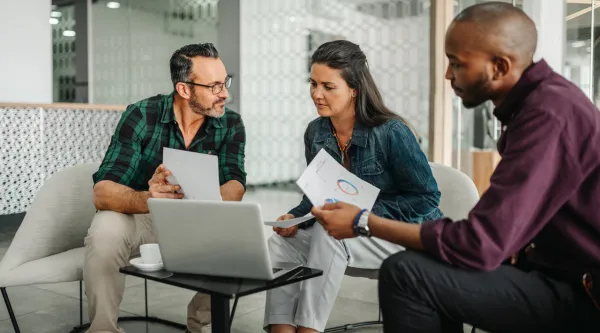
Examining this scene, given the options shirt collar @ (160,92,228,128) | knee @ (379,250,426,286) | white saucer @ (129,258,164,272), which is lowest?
white saucer @ (129,258,164,272)

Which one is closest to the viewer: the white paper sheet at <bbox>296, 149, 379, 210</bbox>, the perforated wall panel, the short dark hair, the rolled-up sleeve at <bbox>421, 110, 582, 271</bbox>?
the rolled-up sleeve at <bbox>421, 110, 582, 271</bbox>

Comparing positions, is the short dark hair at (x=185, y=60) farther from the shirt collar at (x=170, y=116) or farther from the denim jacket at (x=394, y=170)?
the denim jacket at (x=394, y=170)

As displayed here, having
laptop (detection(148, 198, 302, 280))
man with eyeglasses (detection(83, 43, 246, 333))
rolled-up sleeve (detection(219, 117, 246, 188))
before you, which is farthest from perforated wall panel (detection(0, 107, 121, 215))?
laptop (detection(148, 198, 302, 280))

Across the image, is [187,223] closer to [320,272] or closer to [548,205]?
[320,272]

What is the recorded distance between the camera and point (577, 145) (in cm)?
117

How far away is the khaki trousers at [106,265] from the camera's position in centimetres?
191

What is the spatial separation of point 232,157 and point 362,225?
1.13m

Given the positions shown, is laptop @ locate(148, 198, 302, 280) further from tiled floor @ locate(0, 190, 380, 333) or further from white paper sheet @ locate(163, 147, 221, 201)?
tiled floor @ locate(0, 190, 380, 333)

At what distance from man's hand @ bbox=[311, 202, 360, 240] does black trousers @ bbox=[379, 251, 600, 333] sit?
14 cm

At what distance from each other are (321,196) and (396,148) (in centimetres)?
59

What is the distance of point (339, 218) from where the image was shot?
135 centimetres

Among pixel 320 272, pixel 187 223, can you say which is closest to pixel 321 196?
pixel 320 272

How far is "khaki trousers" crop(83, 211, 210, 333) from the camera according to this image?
1.91 meters

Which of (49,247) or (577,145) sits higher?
(577,145)
